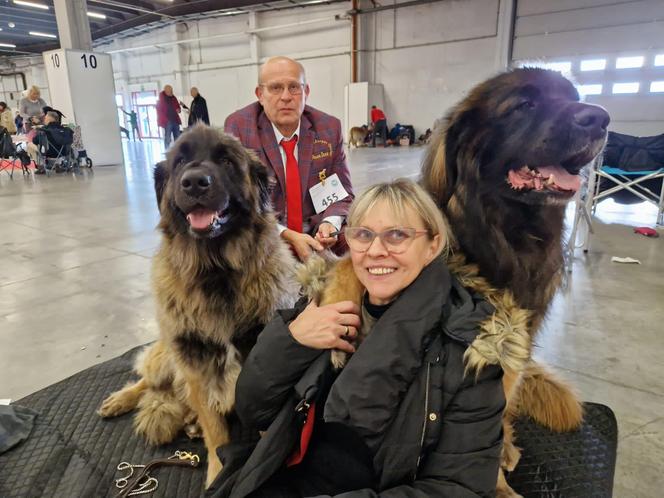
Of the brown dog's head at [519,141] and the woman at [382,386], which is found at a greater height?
the brown dog's head at [519,141]

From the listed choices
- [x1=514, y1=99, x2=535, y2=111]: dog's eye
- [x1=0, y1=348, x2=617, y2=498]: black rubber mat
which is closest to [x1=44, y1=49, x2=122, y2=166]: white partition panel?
[x1=0, y1=348, x2=617, y2=498]: black rubber mat

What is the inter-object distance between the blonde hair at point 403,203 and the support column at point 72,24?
1240 centimetres

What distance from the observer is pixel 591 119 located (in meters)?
1.29

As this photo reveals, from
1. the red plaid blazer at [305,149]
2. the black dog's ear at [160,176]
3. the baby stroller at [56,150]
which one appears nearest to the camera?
the black dog's ear at [160,176]

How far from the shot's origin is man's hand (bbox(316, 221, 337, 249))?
6.84ft

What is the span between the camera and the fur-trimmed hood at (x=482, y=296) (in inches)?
39.5

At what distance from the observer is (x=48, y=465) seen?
1.76m

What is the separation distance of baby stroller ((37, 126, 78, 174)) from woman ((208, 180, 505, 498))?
10.5 metres

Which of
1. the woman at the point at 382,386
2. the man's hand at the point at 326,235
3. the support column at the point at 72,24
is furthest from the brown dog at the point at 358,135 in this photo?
the woman at the point at 382,386

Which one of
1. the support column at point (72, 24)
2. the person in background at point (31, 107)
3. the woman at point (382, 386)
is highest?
the support column at point (72, 24)

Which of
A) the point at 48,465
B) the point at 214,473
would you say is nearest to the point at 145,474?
the point at 214,473

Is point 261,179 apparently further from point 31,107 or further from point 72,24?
point 31,107

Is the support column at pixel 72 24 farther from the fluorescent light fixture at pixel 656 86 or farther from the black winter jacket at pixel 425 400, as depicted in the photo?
the fluorescent light fixture at pixel 656 86

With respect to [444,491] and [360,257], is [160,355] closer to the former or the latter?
[360,257]
